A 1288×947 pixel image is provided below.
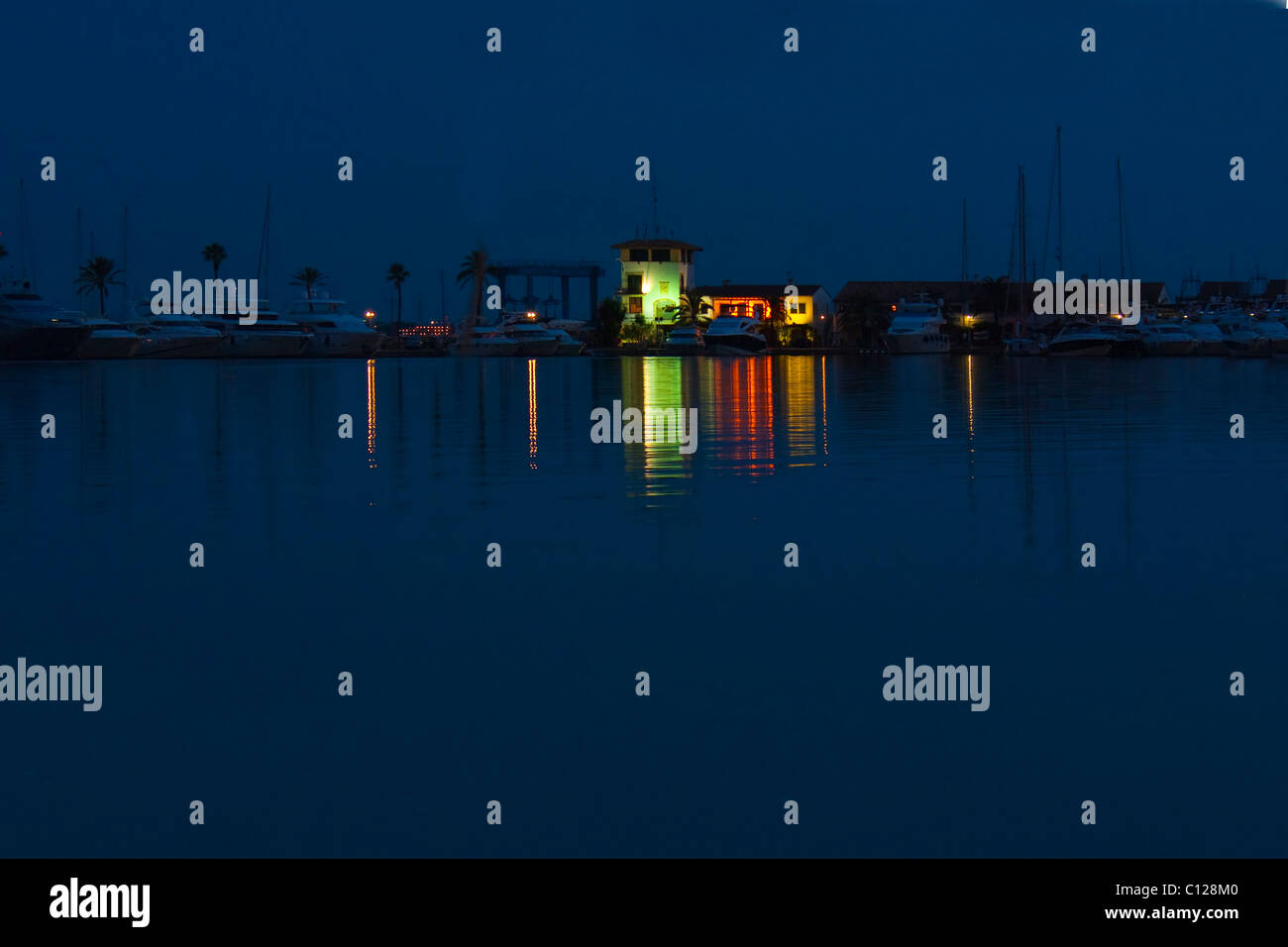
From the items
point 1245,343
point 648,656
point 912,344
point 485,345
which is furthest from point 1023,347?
point 648,656

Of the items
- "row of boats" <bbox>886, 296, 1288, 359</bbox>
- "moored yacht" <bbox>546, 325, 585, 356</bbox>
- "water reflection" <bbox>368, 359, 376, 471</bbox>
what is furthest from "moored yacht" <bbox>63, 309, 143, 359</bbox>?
"water reflection" <bbox>368, 359, 376, 471</bbox>

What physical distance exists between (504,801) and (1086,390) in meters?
39.8

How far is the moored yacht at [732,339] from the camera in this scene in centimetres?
11681

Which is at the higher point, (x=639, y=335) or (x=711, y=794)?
(x=639, y=335)

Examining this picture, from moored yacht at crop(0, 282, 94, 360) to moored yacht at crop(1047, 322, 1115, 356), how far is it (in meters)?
64.1

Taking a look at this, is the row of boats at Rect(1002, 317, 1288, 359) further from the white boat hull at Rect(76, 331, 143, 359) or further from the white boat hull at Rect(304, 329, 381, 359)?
the white boat hull at Rect(76, 331, 143, 359)

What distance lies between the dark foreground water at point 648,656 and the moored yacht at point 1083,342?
3033 inches

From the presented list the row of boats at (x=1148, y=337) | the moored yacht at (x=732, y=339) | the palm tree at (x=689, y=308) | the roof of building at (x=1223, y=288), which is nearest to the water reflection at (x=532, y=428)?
the row of boats at (x=1148, y=337)

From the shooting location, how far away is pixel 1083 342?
93.4 meters

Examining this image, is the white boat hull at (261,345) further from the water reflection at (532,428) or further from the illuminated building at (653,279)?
the water reflection at (532,428)

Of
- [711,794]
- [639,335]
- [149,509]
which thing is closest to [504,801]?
[711,794]

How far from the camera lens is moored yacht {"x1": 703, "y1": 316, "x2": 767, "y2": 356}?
117 metres

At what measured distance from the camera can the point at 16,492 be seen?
16969 mm
